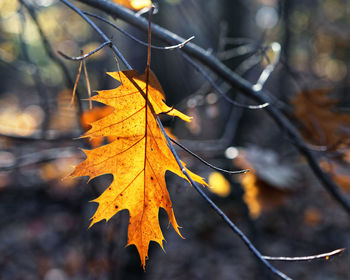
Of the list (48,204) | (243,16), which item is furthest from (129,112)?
(243,16)

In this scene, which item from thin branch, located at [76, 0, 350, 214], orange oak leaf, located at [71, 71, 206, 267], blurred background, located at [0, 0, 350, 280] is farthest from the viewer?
blurred background, located at [0, 0, 350, 280]

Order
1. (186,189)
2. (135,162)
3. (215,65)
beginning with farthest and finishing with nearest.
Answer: (186,189), (215,65), (135,162)

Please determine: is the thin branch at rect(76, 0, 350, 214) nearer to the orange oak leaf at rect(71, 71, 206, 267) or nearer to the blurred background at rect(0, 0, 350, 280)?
the blurred background at rect(0, 0, 350, 280)

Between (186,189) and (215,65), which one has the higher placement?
(215,65)

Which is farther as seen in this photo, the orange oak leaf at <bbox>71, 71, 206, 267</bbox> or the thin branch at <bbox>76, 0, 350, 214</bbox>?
the thin branch at <bbox>76, 0, 350, 214</bbox>

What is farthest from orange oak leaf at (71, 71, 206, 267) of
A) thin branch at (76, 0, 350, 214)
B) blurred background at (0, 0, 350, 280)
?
blurred background at (0, 0, 350, 280)

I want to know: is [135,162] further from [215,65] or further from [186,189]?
[186,189]

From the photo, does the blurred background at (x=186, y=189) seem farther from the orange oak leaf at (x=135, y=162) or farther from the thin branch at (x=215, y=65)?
the orange oak leaf at (x=135, y=162)

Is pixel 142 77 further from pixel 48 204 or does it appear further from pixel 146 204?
pixel 48 204

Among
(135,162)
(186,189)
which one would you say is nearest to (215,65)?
(135,162)

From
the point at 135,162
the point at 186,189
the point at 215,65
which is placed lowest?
the point at 186,189
